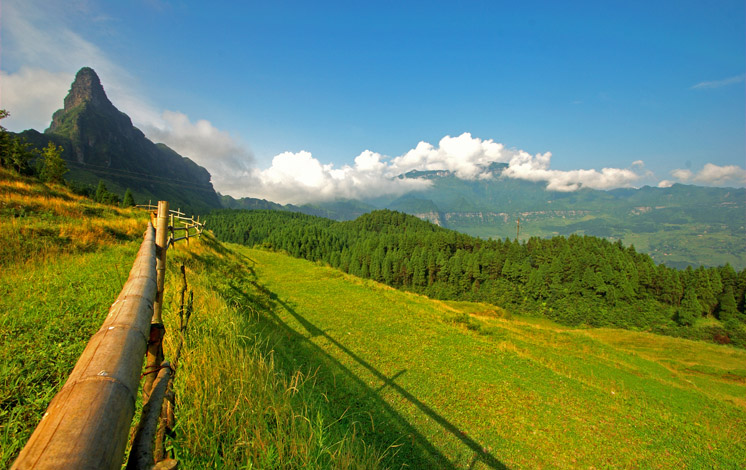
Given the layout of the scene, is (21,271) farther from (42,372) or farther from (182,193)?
(182,193)

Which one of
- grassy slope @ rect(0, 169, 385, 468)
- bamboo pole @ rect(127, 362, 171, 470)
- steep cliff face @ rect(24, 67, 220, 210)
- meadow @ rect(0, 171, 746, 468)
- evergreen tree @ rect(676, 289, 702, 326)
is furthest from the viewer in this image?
steep cliff face @ rect(24, 67, 220, 210)

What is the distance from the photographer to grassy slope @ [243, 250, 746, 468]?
6.03 m

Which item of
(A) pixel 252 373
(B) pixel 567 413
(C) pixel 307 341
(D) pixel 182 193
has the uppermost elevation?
(D) pixel 182 193

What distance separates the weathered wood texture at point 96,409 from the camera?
750mm

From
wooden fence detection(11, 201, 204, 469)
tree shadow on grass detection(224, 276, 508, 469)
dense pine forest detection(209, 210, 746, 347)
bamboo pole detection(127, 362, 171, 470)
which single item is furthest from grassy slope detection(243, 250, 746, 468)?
dense pine forest detection(209, 210, 746, 347)

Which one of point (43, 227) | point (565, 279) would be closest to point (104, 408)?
point (43, 227)

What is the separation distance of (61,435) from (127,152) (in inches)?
9938

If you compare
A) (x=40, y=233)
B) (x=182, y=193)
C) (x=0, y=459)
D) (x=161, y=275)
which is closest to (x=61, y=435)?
(x=0, y=459)

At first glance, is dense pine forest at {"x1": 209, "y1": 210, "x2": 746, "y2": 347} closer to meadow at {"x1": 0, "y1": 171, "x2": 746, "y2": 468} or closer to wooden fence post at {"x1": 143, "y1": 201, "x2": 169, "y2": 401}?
meadow at {"x1": 0, "y1": 171, "x2": 746, "y2": 468}

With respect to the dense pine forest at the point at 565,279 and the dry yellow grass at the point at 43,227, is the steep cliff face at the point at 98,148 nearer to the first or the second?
the dense pine forest at the point at 565,279

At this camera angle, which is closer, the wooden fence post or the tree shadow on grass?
the wooden fence post

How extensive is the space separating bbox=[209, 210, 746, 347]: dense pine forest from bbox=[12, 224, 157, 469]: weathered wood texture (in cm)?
6070

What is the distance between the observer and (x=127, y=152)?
185m

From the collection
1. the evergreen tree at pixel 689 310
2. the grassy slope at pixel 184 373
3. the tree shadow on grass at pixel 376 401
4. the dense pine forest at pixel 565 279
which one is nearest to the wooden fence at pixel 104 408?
the grassy slope at pixel 184 373
